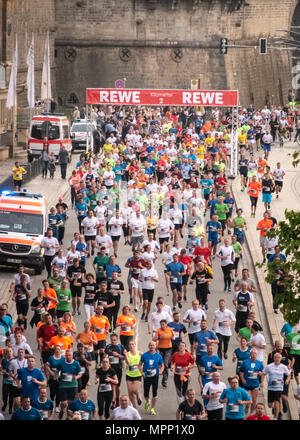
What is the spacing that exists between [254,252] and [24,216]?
226 inches

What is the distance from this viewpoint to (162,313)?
67.4ft

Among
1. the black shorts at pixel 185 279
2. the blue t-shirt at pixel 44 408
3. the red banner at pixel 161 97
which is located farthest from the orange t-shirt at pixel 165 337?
the red banner at pixel 161 97

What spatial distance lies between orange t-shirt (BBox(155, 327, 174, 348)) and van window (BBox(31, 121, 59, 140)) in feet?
87.2

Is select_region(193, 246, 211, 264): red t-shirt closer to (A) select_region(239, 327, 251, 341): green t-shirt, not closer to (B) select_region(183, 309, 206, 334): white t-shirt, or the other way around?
(B) select_region(183, 309, 206, 334): white t-shirt

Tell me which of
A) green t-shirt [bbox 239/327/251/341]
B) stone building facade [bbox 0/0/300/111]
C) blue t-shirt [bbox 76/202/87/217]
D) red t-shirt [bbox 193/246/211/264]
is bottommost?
stone building facade [bbox 0/0/300/111]

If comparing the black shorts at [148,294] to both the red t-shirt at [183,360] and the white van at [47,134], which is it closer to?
the red t-shirt at [183,360]

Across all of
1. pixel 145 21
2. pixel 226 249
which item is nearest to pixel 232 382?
pixel 226 249

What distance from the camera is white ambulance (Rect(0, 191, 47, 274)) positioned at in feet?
91.7

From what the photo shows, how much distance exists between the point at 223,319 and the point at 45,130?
25938mm

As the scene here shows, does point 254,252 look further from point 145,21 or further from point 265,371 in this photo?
point 145,21

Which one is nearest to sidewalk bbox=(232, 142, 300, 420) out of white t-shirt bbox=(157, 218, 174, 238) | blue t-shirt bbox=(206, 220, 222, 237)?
blue t-shirt bbox=(206, 220, 222, 237)
